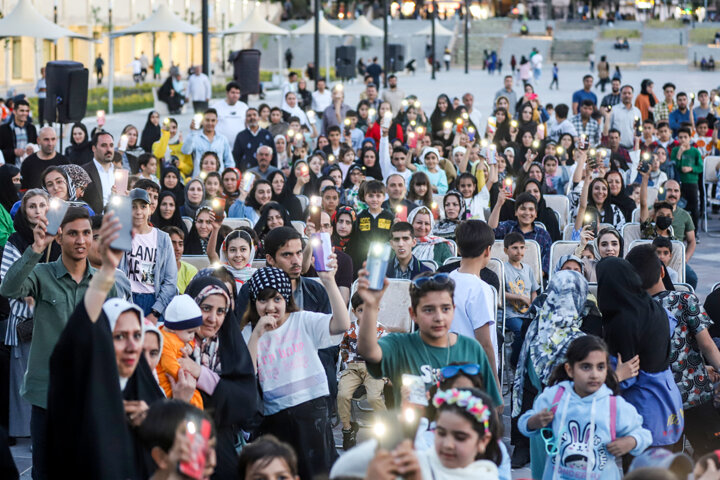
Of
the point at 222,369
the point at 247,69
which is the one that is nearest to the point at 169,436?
the point at 222,369

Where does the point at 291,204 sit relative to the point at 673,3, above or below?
below

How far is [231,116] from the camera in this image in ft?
52.6

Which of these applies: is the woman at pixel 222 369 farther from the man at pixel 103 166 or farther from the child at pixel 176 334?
the man at pixel 103 166

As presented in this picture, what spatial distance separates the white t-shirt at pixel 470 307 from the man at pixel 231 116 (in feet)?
33.7

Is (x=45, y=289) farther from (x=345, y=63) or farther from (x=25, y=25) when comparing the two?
(x=345, y=63)

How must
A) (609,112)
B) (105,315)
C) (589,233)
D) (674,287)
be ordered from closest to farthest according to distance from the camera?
1. (105,315)
2. (674,287)
3. (589,233)
4. (609,112)

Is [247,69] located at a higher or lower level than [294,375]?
higher

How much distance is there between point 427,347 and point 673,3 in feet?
330

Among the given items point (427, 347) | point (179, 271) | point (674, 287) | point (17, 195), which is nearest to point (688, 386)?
point (674, 287)

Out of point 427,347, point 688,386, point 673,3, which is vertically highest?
point 673,3

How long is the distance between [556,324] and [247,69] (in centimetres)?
1556

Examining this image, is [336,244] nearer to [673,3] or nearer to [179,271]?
[179,271]

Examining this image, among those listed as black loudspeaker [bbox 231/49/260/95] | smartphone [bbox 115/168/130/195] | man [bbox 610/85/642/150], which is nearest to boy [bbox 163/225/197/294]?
smartphone [bbox 115/168/130/195]

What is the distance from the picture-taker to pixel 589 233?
9.09m
